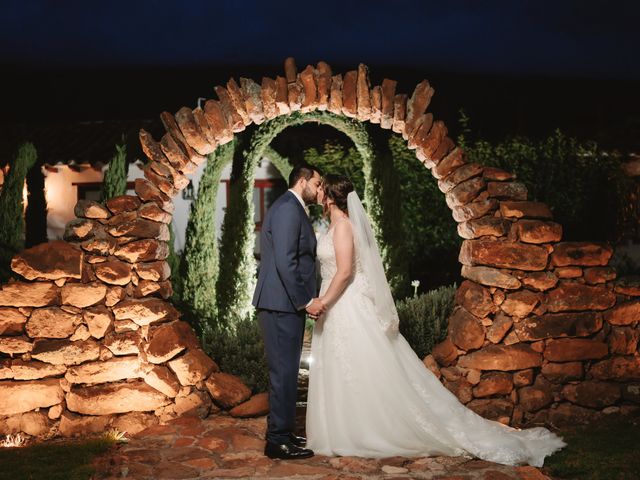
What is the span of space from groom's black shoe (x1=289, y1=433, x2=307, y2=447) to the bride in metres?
0.11

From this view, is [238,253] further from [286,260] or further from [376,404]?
[376,404]

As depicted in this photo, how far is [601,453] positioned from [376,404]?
1.87 m

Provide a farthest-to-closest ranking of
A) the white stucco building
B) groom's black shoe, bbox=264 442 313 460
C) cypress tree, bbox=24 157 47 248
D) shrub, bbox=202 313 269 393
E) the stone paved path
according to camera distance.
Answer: the white stucco building < cypress tree, bbox=24 157 47 248 < shrub, bbox=202 313 269 393 < groom's black shoe, bbox=264 442 313 460 < the stone paved path

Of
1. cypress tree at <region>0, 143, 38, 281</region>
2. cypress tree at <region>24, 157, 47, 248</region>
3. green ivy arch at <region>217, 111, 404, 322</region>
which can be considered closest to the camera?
cypress tree at <region>0, 143, 38, 281</region>

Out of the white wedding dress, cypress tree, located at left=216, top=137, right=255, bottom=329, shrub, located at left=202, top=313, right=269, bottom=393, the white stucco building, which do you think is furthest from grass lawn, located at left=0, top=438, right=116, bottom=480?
the white stucco building

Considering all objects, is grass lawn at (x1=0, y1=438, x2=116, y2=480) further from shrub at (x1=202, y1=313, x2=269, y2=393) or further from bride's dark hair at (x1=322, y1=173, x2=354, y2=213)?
bride's dark hair at (x1=322, y1=173, x2=354, y2=213)

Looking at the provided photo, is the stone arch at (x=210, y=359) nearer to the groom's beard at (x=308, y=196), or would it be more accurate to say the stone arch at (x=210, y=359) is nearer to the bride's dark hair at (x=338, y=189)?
the bride's dark hair at (x=338, y=189)

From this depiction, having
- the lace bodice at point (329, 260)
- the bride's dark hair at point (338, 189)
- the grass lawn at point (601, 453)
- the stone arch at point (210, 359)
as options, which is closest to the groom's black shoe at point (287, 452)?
the stone arch at point (210, 359)

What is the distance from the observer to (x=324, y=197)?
5.01 meters

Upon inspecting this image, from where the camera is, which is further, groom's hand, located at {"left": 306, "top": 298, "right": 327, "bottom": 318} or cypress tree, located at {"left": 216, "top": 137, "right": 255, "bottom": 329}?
cypress tree, located at {"left": 216, "top": 137, "right": 255, "bottom": 329}

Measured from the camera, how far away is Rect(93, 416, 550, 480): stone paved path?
13.9 feet

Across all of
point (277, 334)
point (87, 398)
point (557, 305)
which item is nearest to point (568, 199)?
point (557, 305)

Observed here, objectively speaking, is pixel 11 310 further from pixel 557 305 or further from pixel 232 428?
pixel 557 305

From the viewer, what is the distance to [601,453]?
469cm
